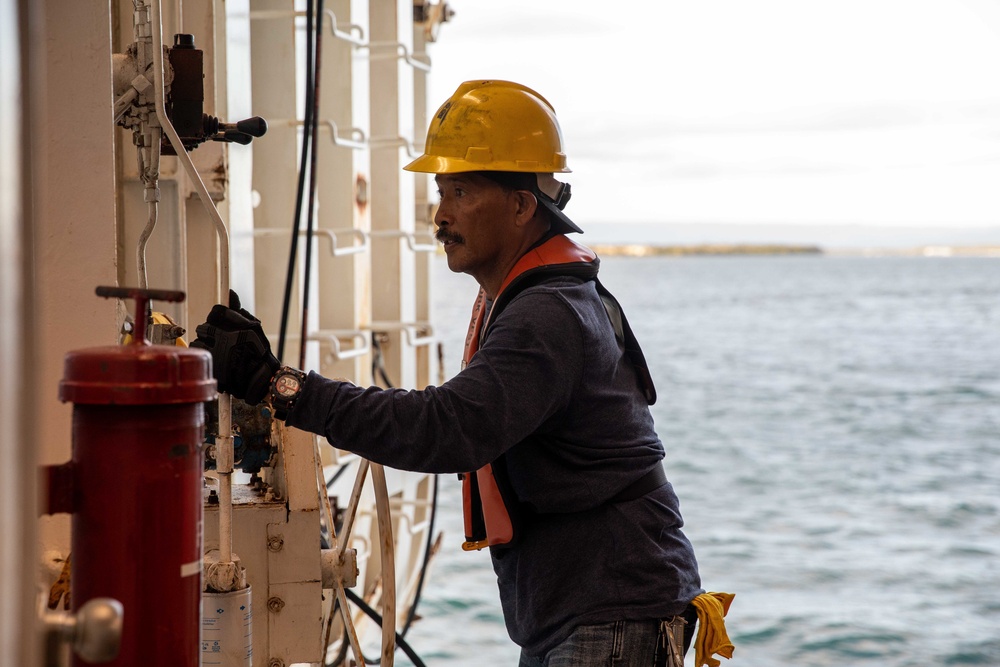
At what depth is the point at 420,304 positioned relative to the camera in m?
5.27

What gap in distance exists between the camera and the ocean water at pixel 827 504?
393 inches

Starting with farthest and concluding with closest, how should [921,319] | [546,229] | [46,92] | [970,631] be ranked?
[921,319] < [970,631] < [546,229] < [46,92]

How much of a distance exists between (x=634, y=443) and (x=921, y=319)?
55494mm

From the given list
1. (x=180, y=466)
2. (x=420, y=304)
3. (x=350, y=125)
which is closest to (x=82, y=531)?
(x=180, y=466)

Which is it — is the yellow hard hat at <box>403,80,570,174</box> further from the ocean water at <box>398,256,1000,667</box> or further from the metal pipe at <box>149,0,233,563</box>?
the ocean water at <box>398,256,1000,667</box>

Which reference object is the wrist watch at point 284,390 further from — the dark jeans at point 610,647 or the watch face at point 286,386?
the dark jeans at point 610,647

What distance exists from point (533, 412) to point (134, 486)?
33.3 inches

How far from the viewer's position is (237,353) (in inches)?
74.8

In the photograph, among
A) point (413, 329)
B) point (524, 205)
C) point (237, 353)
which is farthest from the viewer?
point (413, 329)

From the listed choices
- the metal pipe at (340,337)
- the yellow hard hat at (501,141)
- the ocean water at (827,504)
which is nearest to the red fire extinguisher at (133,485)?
the yellow hard hat at (501,141)

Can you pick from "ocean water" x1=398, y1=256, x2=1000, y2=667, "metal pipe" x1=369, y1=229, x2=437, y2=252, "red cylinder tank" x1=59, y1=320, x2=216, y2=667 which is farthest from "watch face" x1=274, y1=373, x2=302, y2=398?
"ocean water" x1=398, y1=256, x2=1000, y2=667

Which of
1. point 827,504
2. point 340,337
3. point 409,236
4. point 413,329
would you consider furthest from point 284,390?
point 827,504

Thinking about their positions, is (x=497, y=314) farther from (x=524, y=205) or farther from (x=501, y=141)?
(x=501, y=141)

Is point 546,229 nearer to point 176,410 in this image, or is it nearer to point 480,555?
point 176,410
